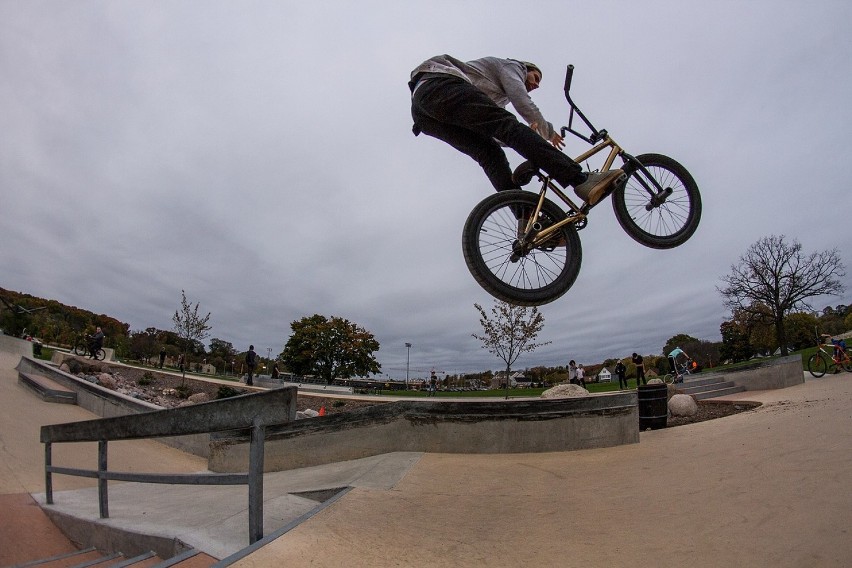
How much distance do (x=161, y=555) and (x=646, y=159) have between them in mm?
5072

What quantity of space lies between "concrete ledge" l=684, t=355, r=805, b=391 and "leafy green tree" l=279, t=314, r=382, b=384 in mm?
37065

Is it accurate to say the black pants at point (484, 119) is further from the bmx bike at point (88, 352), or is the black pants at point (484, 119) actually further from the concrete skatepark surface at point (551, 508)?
the bmx bike at point (88, 352)

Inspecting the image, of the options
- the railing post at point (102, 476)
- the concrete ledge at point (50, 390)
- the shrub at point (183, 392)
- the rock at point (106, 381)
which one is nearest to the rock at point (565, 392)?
the railing post at point (102, 476)

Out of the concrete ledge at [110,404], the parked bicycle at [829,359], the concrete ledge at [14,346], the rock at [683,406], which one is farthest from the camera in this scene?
the concrete ledge at [14,346]

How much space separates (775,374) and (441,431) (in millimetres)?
14826

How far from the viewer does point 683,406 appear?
1030 centimetres

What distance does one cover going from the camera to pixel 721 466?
144 inches

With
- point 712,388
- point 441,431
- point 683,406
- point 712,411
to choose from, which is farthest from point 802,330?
point 441,431

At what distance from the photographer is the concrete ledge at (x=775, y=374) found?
14766 mm

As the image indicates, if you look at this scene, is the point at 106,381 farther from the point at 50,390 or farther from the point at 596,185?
the point at 596,185

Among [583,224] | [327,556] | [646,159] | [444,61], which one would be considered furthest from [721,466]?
[444,61]

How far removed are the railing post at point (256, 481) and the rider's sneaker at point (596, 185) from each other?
294cm

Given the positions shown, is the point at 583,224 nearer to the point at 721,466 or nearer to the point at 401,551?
the point at 721,466

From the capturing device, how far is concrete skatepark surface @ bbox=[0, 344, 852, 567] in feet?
6.52
